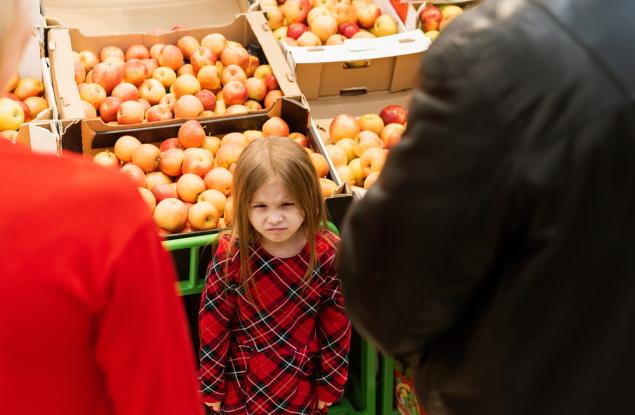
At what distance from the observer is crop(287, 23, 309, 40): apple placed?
12.5ft

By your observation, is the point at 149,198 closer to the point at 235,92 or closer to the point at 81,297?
the point at 235,92

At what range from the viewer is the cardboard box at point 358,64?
334cm

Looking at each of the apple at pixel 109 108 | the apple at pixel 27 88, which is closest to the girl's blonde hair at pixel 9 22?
the apple at pixel 109 108

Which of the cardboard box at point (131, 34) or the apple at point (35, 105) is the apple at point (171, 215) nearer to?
the cardboard box at point (131, 34)

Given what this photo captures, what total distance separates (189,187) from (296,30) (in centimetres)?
122

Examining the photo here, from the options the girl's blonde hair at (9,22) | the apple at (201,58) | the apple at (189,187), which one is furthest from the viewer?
the apple at (201,58)

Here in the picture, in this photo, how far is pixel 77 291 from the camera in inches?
36.7

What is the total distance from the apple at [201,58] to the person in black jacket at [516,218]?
2.43 m

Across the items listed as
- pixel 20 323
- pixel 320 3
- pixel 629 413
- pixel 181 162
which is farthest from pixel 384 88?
pixel 20 323

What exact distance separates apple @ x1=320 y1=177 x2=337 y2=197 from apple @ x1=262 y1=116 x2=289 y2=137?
33 centimetres

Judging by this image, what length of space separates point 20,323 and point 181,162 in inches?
80.8

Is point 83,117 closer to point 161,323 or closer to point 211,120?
point 211,120

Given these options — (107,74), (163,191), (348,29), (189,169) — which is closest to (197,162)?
(189,169)

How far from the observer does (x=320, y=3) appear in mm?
4043
